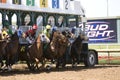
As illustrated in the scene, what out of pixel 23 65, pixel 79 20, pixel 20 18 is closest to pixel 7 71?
pixel 20 18

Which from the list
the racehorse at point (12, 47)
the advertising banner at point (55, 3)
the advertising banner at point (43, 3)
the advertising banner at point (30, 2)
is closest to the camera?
the racehorse at point (12, 47)

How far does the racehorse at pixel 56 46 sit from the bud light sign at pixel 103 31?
75.1 ft

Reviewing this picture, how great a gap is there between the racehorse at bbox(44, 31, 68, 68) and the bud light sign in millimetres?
22891

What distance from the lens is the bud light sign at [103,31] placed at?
4550cm

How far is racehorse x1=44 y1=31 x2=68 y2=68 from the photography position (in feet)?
72.9

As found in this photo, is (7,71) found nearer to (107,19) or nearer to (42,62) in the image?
(42,62)

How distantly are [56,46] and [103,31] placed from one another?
2407 cm

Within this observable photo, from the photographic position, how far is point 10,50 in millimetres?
20891

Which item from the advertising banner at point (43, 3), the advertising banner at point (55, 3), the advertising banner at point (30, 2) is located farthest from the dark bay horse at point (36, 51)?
the advertising banner at point (55, 3)

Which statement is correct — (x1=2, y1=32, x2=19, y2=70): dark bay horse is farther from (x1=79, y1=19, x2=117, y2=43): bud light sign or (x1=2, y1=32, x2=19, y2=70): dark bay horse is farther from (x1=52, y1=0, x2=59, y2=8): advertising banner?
(x1=79, y1=19, x2=117, y2=43): bud light sign

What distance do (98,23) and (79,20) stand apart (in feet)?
64.0

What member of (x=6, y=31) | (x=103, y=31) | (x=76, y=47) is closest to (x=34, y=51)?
(x=6, y=31)

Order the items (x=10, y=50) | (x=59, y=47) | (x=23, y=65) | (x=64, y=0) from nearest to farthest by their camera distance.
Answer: (x=10, y=50) → (x=59, y=47) → (x=64, y=0) → (x=23, y=65)

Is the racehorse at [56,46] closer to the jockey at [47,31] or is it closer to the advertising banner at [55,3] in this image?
the jockey at [47,31]
